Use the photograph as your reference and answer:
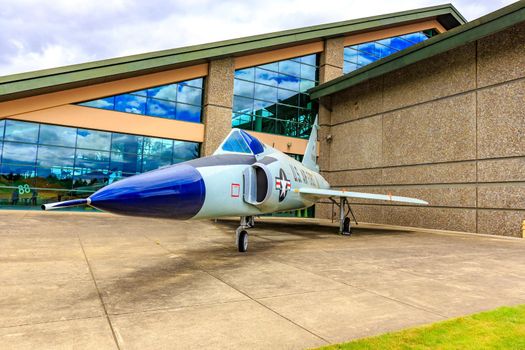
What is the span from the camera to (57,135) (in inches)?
640

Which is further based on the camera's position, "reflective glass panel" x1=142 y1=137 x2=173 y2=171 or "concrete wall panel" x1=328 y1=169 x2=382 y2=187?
"concrete wall panel" x1=328 y1=169 x2=382 y2=187

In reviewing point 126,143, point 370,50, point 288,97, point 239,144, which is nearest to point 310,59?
point 288,97

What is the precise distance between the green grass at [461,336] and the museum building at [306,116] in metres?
12.1

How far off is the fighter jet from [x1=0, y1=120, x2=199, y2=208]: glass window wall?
35.7 ft

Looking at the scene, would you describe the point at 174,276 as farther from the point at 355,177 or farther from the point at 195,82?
the point at 355,177

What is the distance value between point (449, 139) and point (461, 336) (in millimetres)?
14587

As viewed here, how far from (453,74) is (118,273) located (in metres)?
16.4

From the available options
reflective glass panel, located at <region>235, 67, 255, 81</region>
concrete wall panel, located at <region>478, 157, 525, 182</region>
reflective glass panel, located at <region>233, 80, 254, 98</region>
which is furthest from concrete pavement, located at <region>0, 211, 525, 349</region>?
reflective glass panel, located at <region>235, 67, 255, 81</region>

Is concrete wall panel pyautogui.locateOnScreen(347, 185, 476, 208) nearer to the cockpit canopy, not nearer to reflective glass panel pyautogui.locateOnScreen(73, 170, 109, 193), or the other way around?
the cockpit canopy

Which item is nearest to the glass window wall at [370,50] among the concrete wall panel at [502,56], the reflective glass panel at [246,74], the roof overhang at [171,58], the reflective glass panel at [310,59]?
the roof overhang at [171,58]

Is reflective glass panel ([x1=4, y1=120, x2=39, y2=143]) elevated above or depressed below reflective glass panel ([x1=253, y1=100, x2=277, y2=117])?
below

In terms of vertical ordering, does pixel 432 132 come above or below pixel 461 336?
above

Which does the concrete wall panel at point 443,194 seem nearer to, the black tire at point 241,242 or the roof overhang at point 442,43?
the roof overhang at point 442,43

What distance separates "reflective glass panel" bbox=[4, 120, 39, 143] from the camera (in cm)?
1532
